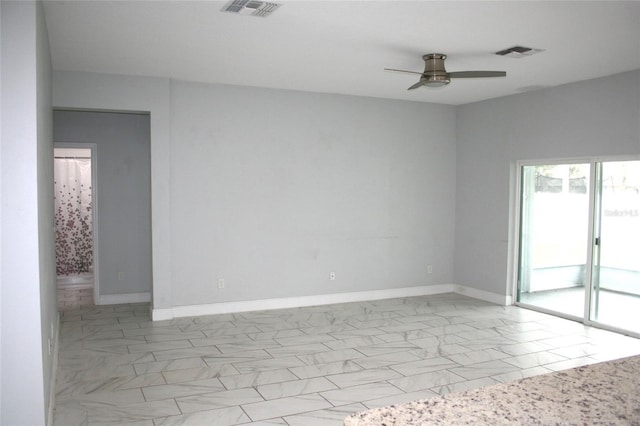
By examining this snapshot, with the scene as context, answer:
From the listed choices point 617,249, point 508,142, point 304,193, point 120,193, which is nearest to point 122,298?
point 120,193

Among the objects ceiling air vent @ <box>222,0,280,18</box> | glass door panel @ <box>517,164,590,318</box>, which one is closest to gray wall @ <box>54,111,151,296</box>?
ceiling air vent @ <box>222,0,280,18</box>

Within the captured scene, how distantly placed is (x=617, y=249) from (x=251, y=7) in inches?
186

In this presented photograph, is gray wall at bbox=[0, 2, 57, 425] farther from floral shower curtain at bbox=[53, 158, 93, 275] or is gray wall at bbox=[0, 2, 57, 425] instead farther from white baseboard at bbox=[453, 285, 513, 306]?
floral shower curtain at bbox=[53, 158, 93, 275]

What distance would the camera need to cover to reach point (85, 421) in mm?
3438

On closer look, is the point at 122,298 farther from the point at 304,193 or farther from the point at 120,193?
the point at 304,193

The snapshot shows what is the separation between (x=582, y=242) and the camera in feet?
20.0

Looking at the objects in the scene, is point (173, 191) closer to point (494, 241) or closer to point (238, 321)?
point (238, 321)

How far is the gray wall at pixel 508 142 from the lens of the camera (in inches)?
218

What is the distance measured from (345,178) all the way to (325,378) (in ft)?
11.0

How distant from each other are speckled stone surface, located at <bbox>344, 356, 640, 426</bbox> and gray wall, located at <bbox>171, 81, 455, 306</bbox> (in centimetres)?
513

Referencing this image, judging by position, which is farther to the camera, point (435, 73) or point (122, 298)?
point (122, 298)

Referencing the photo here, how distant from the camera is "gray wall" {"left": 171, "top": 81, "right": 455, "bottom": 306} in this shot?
6.16 metres

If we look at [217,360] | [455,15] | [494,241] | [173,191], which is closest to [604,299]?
[494,241]

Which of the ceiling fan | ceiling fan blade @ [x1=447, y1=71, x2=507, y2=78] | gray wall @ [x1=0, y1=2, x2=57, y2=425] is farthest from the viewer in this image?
the ceiling fan
